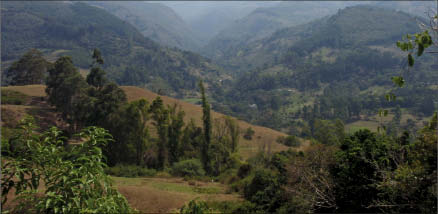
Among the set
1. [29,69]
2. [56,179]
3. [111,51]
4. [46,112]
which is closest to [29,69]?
[29,69]

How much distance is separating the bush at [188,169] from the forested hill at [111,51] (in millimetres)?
110659

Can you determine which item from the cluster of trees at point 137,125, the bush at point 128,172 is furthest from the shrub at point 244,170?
the bush at point 128,172

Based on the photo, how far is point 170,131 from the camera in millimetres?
27359

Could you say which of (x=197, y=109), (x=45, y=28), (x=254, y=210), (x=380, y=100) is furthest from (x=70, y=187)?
(x=45, y=28)

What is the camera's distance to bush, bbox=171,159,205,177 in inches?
938

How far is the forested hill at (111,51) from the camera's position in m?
143

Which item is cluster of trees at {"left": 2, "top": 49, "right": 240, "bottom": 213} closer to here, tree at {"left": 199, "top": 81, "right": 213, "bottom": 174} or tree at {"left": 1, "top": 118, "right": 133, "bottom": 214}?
tree at {"left": 199, "top": 81, "right": 213, "bottom": 174}

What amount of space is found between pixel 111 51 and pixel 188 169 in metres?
170

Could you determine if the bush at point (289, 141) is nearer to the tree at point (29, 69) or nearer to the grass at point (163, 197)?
the grass at point (163, 197)

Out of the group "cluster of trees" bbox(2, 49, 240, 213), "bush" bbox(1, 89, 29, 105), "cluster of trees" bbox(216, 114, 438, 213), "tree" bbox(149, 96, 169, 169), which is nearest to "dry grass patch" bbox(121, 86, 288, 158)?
"cluster of trees" bbox(2, 49, 240, 213)

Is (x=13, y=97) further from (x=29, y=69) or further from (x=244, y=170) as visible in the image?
(x=244, y=170)

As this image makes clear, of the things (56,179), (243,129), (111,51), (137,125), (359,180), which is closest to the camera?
(56,179)

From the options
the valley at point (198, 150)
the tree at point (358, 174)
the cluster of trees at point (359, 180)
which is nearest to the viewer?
the valley at point (198, 150)

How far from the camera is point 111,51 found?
17600 cm
